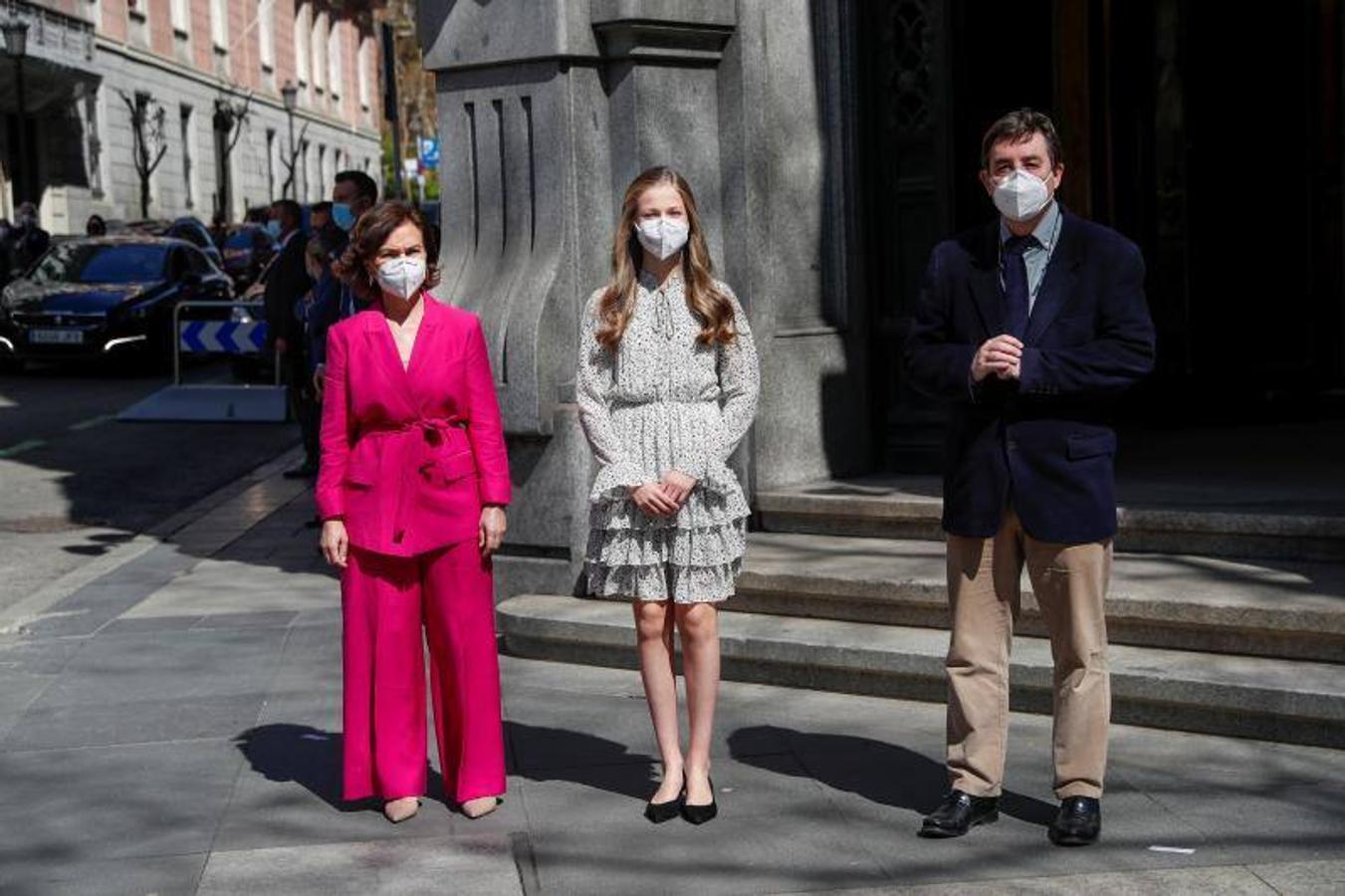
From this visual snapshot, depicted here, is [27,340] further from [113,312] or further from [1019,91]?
[1019,91]

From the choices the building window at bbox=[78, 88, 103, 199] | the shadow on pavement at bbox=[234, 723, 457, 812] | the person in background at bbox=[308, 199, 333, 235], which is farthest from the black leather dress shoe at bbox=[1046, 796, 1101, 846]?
the building window at bbox=[78, 88, 103, 199]

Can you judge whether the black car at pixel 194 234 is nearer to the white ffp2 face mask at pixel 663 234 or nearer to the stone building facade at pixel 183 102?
A: the stone building facade at pixel 183 102

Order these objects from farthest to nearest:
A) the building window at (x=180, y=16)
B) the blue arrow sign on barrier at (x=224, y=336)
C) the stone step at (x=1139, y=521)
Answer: the building window at (x=180, y=16) → the blue arrow sign on barrier at (x=224, y=336) → the stone step at (x=1139, y=521)

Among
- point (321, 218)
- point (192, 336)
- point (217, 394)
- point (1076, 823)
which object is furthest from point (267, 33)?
point (1076, 823)

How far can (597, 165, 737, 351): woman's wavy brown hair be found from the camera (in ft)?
19.0

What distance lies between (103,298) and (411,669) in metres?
18.8

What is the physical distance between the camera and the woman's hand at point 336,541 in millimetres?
5980

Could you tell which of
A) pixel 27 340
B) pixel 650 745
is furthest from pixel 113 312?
pixel 650 745

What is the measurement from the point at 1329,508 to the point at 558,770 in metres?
3.31

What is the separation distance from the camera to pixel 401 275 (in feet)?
19.4

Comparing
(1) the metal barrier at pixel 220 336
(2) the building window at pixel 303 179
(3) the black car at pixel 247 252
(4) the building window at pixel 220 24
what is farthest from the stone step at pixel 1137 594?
(2) the building window at pixel 303 179

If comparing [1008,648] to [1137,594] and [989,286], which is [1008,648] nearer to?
[989,286]

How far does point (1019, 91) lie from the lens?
1000 cm

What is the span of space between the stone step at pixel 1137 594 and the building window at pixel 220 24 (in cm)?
5283
